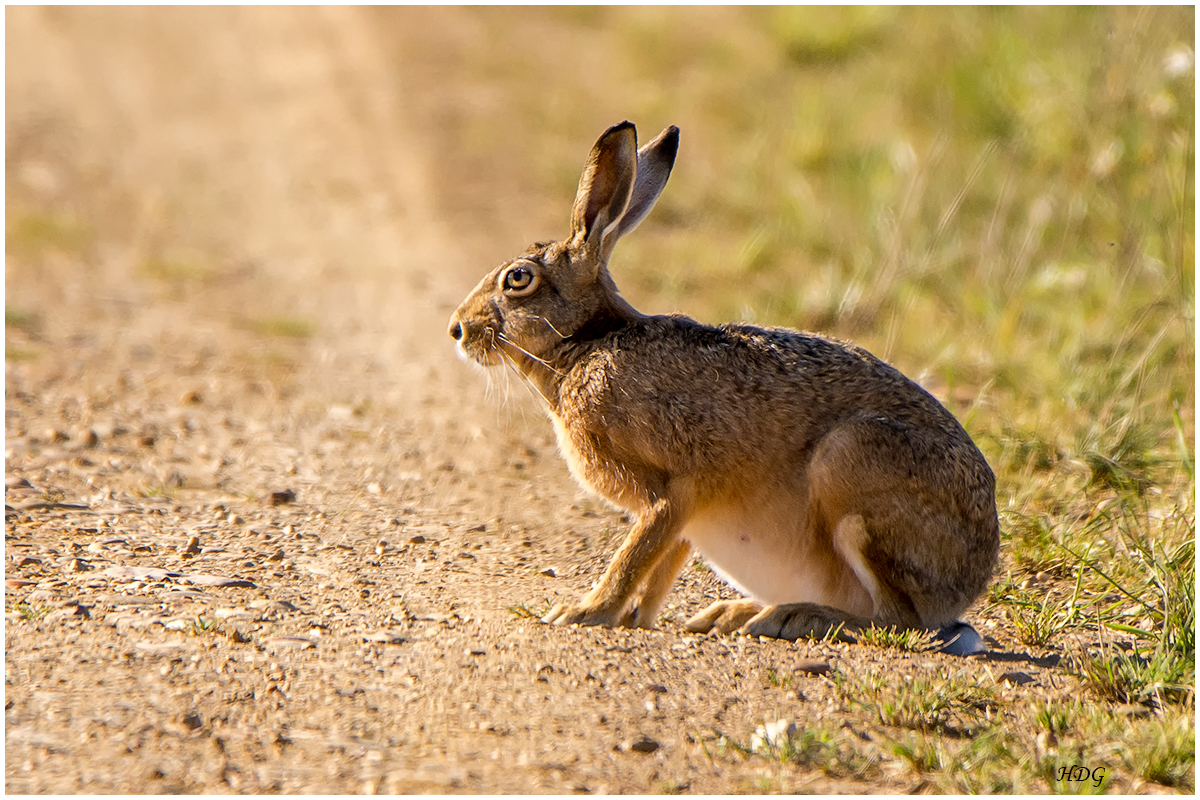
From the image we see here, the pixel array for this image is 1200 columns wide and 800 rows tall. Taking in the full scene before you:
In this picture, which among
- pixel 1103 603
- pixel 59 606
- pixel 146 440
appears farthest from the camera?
pixel 146 440

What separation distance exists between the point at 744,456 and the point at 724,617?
0.58m

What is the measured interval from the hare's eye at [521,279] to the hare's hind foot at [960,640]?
1.88m

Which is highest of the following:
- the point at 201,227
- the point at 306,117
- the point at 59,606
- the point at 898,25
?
the point at 898,25

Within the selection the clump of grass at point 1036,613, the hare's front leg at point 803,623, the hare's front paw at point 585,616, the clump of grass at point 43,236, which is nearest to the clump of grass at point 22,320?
the clump of grass at point 43,236

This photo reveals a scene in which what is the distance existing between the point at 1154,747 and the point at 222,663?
8.49ft

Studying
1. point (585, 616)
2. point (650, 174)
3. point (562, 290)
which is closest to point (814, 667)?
point (585, 616)

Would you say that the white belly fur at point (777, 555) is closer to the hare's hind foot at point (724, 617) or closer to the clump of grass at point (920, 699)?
the hare's hind foot at point (724, 617)

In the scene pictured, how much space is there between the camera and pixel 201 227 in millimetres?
10406

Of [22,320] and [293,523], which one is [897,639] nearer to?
[293,523]

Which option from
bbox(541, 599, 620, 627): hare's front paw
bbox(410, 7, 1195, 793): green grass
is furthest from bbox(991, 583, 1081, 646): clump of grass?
bbox(541, 599, 620, 627): hare's front paw

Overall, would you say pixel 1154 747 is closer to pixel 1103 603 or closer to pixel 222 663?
pixel 1103 603

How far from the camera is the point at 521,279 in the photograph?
498cm

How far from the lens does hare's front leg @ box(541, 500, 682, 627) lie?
4465 millimetres

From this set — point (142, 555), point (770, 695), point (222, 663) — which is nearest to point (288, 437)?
point (142, 555)
